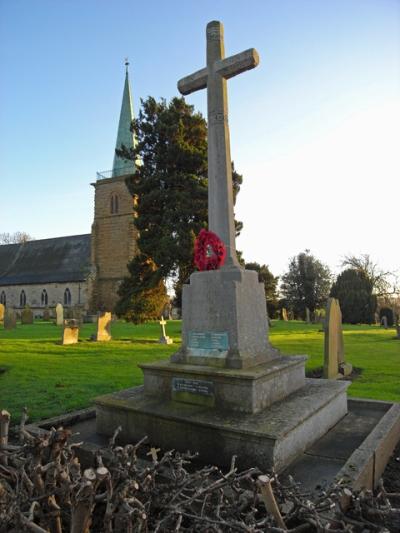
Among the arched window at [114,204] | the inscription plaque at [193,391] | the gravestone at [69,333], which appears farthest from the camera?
the arched window at [114,204]

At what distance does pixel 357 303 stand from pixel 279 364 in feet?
99.5

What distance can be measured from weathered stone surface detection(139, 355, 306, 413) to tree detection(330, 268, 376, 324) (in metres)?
29.5

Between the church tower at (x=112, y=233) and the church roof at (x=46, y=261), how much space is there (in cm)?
205

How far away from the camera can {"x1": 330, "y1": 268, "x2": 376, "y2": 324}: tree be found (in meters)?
31.6

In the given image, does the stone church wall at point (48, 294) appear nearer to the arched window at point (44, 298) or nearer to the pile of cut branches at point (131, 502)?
the arched window at point (44, 298)

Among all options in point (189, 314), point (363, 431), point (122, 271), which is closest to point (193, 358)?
point (189, 314)

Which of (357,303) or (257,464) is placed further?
(357,303)

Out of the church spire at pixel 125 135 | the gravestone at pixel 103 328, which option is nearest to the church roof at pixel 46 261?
the church spire at pixel 125 135

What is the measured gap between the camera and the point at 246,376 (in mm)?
3629

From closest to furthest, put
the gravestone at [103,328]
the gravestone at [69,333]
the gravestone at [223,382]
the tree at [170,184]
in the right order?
1. the gravestone at [223,382]
2. the gravestone at [69,333]
3. the gravestone at [103,328]
4. the tree at [170,184]

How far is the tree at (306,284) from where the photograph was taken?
Result: 39.9 meters

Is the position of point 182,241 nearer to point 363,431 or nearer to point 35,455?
point 363,431

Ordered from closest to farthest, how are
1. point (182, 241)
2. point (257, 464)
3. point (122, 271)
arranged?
1. point (257, 464)
2. point (182, 241)
3. point (122, 271)

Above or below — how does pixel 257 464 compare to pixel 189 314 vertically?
below
